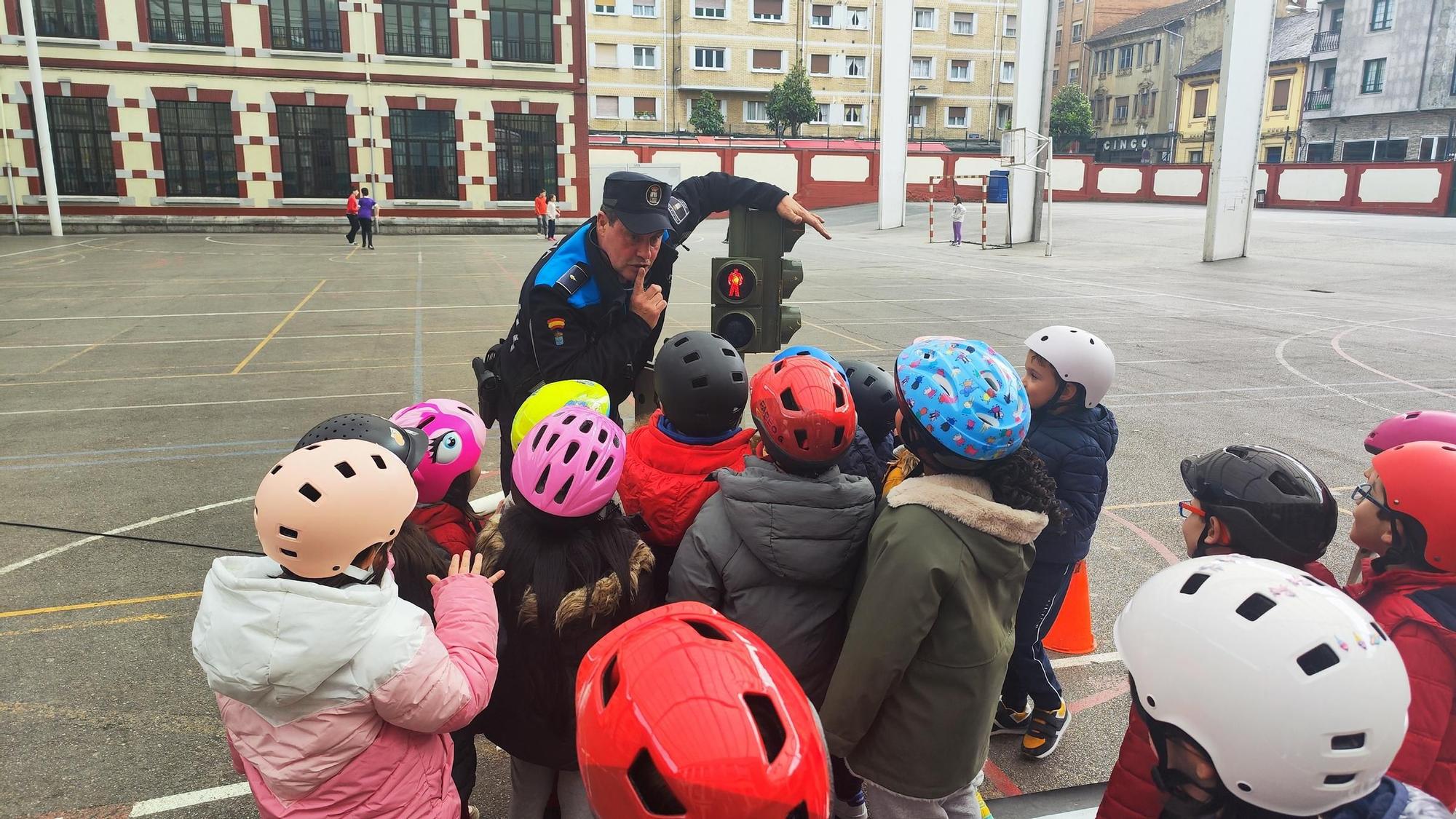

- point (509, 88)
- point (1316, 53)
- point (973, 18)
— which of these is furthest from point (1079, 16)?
point (509, 88)

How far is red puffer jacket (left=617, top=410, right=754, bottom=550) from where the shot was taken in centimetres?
299

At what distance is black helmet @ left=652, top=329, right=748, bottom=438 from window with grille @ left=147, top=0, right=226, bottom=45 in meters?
39.6

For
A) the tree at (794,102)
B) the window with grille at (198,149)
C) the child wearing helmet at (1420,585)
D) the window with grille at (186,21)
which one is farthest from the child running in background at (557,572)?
the tree at (794,102)

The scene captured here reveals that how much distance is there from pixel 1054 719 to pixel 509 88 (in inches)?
1525

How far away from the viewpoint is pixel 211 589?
204 cm

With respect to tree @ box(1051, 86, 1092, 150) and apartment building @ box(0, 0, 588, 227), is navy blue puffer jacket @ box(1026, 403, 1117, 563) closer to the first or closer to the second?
apartment building @ box(0, 0, 588, 227)

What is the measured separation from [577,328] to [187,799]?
2320 mm

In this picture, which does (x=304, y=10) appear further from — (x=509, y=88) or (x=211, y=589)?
(x=211, y=589)

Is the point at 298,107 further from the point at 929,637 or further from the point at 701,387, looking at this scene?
the point at 929,637

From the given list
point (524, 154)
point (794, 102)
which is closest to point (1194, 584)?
point (524, 154)

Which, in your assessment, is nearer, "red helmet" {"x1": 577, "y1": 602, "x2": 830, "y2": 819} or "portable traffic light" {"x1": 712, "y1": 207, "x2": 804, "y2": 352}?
"red helmet" {"x1": 577, "y1": 602, "x2": 830, "y2": 819}

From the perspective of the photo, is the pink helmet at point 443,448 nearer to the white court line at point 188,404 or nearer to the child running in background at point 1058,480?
the child running in background at point 1058,480

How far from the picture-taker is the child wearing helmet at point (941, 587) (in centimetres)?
240

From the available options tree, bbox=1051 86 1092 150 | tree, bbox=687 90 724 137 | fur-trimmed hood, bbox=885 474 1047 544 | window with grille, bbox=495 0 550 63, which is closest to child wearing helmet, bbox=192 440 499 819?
fur-trimmed hood, bbox=885 474 1047 544
